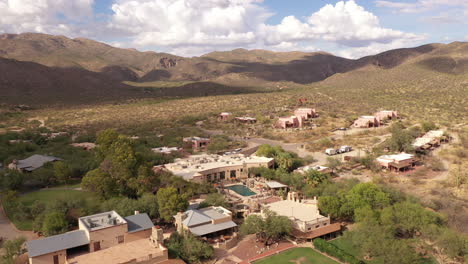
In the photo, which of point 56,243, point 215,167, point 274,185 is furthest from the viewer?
point 215,167

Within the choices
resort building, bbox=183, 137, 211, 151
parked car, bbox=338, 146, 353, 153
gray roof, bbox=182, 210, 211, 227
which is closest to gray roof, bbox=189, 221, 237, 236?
gray roof, bbox=182, 210, 211, 227

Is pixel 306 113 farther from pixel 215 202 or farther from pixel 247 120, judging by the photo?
pixel 215 202

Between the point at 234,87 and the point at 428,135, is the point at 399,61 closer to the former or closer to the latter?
the point at 234,87

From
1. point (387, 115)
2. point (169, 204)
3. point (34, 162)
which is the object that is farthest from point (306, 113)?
point (169, 204)

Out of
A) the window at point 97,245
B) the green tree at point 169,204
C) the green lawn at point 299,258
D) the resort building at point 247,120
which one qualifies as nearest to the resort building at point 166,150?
the green tree at point 169,204

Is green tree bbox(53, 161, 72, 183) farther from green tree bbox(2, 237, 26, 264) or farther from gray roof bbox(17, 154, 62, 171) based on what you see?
green tree bbox(2, 237, 26, 264)

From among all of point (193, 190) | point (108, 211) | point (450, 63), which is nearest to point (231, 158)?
point (193, 190)

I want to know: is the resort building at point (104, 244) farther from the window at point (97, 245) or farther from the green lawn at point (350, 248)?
the green lawn at point (350, 248)
